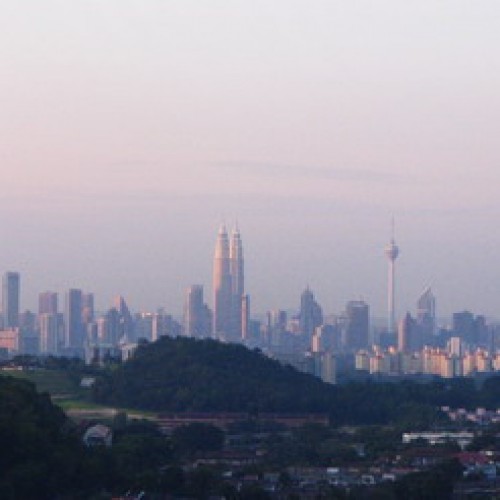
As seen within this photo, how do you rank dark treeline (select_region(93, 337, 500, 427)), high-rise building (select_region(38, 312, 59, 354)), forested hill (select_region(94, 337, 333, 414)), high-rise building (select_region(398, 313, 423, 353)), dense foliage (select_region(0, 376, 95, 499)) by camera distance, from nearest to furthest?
dense foliage (select_region(0, 376, 95, 499)), dark treeline (select_region(93, 337, 500, 427)), forested hill (select_region(94, 337, 333, 414)), high-rise building (select_region(38, 312, 59, 354)), high-rise building (select_region(398, 313, 423, 353))

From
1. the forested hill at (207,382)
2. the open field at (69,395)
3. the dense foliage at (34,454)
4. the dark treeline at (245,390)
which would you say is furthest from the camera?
the forested hill at (207,382)

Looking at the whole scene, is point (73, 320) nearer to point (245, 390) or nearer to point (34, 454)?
point (245, 390)

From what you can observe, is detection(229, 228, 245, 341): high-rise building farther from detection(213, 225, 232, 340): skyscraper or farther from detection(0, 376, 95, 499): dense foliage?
detection(0, 376, 95, 499): dense foliage

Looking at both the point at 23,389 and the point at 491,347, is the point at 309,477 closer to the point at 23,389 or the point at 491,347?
the point at 23,389

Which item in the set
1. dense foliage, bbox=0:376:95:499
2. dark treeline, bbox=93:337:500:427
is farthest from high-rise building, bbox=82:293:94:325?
dense foliage, bbox=0:376:95:499

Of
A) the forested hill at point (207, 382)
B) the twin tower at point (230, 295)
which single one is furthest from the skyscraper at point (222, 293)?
the forested hill at point (207, 382)

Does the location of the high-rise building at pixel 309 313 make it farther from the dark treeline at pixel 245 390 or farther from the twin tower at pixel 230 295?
the dark treeline at pixel 245 390

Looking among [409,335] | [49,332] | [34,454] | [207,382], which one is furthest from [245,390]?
[409,335]
